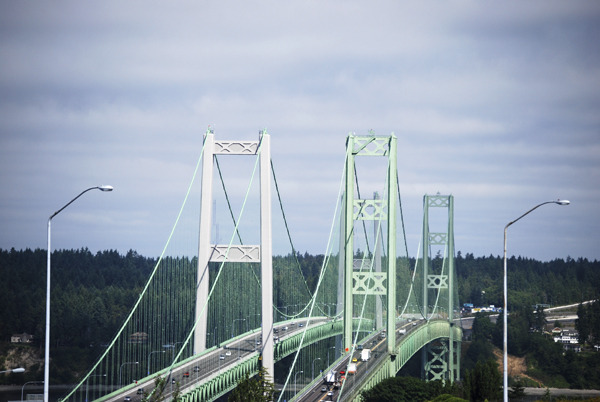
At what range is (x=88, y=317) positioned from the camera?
152m

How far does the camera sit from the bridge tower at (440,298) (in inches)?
4601

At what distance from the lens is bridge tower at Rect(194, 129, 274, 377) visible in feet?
214

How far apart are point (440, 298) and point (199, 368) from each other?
237 feet

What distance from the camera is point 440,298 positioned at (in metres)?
130

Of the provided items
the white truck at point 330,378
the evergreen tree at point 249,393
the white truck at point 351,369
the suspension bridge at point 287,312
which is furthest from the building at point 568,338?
the evergreen tree at point 249,393

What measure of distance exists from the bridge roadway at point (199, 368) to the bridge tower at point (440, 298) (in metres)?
36.0

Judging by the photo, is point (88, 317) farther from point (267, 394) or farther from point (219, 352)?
point (267, 394)

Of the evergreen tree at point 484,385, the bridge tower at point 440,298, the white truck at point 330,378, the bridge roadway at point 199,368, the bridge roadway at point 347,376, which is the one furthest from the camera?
the bridge tower at point 440,298

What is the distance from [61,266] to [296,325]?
105 meters

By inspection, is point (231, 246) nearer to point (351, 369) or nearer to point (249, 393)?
point (351, 369)

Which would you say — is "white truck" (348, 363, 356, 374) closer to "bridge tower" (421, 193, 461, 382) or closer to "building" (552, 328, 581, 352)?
"bridge tower" (421, 193, 461, 382)

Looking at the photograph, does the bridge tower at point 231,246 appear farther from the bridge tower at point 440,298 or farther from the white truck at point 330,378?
the bridge tower at point 440,298

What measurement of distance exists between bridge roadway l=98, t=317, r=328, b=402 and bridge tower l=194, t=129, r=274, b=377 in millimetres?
2362

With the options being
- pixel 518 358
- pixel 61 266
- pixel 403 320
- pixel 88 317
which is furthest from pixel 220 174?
pixel 61 266
